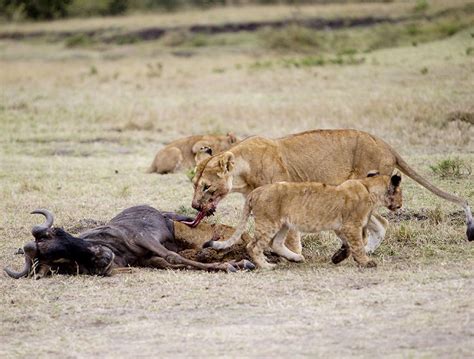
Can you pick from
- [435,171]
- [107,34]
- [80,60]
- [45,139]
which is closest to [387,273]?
[435,171]

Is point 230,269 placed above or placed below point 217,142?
above

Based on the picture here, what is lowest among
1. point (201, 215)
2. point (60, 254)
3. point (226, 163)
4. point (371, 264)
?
point (371, 264)

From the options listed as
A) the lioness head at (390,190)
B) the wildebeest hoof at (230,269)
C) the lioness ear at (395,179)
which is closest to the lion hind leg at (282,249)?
the wildebeest hoof at (230,269)

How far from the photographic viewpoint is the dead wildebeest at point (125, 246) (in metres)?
8.44

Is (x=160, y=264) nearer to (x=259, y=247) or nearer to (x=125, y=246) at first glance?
(x=125, y=246)

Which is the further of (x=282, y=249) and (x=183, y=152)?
(x=183, y=152)

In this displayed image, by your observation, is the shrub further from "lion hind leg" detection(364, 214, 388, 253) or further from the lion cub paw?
the lion cub paw

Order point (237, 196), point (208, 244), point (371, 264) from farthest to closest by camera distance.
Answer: point (237, 196) → point (208, 244) → point (371, 264)

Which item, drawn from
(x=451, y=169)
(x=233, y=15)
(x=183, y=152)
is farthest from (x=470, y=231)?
(x=233, y=15)

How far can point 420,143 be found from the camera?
50.1ft

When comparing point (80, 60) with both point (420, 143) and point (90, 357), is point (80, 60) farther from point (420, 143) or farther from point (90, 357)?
point (90, 357)

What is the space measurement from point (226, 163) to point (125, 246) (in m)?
1.15

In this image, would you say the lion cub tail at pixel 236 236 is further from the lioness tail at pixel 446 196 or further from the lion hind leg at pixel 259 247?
the lioness tail at pixel 446 196

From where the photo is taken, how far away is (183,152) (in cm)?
1495
